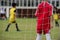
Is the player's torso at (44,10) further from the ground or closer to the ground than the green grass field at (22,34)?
further from the ground

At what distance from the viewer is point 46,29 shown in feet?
26.8

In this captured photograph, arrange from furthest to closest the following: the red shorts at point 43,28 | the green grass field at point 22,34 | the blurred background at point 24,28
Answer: the blurred background at point 24,28
the green grass field at point 22,34
the red shorts at point 43,28

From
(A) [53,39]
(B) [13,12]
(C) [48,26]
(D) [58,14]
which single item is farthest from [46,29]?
(D) [58,14]

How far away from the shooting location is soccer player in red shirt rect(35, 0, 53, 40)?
812 centimetres

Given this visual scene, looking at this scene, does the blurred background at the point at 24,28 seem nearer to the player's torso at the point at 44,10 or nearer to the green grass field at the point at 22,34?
the green grass field at the point at 22,34

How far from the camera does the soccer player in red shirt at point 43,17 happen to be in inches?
320

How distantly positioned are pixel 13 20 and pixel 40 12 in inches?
251

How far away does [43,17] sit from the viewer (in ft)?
26.9

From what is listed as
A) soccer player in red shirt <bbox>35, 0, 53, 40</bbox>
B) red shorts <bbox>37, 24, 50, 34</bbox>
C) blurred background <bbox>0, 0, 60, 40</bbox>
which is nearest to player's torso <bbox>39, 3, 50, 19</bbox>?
soccer player in red shirt <bbox>35, 0, 53, 40</bbox>

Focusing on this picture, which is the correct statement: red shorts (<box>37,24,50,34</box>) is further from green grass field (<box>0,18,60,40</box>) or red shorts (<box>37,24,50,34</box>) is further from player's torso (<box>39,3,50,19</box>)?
green grass field (<box>0,18,60,40</box>)

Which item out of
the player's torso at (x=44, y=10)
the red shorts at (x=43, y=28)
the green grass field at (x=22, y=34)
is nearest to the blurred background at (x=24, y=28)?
the green grass field at (x=22, y=34)

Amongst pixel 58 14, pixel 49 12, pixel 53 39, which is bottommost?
pixel 58 14

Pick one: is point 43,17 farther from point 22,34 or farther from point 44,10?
point 22,34

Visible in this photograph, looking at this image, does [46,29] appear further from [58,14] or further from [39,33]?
[58,14]
